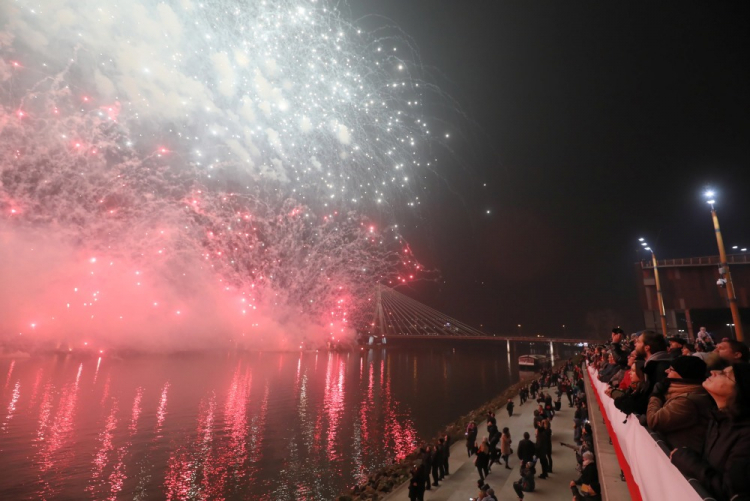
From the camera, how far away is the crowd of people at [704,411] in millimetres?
2336

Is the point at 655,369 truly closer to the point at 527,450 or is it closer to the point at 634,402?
the point at 634,402

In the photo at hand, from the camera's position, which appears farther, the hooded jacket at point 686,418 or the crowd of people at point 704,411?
the hooded jacket at point 686,418

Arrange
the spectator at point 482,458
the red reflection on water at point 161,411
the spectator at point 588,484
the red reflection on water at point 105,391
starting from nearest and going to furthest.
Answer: the spectator at point 588,484
the spectator at point 482,458
the red reflection on water at point 161,411
the red reflection on water at point 105,391

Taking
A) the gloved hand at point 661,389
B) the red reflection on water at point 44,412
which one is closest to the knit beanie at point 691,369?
the gloved hand at point 661,389

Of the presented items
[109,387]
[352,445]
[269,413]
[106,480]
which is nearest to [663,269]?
[352,445]

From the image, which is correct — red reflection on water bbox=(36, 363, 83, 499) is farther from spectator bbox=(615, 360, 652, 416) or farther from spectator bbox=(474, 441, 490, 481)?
spectator bbox=(615, 360, 652, 416)

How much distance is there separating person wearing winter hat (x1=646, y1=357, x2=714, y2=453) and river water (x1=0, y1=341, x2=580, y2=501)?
15936 millimetres

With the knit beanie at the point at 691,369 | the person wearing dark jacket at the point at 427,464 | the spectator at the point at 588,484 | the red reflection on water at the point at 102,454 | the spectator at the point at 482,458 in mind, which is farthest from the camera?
the red reflection on water at the point at 102,454

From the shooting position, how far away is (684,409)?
3.05m

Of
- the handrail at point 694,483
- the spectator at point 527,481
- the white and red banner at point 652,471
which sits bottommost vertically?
the spectator at point 527,481

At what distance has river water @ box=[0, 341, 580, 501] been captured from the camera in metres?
16.8

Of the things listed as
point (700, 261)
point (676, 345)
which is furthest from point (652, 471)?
point (700, 261)

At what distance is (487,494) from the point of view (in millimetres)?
8750

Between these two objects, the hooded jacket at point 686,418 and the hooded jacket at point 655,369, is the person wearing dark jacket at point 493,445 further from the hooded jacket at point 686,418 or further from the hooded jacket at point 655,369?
the hooded jacket at point 686,418
